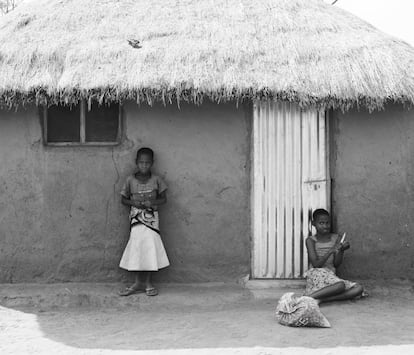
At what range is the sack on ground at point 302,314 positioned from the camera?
16.5ft

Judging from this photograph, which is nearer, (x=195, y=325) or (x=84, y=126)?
(x=195, y=325)

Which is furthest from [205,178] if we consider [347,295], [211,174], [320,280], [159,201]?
[347,295]

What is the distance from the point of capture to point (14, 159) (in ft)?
20.9

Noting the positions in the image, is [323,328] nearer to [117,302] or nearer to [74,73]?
[117,302]

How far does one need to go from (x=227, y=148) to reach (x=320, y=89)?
3.70 feet

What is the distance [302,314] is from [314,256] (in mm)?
1054

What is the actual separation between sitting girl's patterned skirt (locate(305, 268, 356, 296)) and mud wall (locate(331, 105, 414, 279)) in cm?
53

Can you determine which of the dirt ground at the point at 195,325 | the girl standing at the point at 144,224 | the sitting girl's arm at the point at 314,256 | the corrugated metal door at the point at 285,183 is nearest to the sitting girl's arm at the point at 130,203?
the girl standing at the point at 144,224

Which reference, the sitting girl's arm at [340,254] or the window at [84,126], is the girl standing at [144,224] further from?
the sitting girl's arm at [340,254]

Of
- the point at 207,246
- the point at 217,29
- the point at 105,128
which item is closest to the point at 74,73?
the point at 105,128

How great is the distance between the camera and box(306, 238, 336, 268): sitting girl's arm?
596 centimetres

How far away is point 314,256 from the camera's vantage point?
19.6 ft

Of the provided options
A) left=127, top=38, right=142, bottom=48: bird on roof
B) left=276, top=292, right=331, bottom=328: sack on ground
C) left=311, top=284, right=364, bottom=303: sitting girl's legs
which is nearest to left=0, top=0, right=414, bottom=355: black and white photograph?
left=127, top=38, right=142, bottom=48: bird on roof

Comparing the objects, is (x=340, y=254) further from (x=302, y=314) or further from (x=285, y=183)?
(x=302, y=314)
